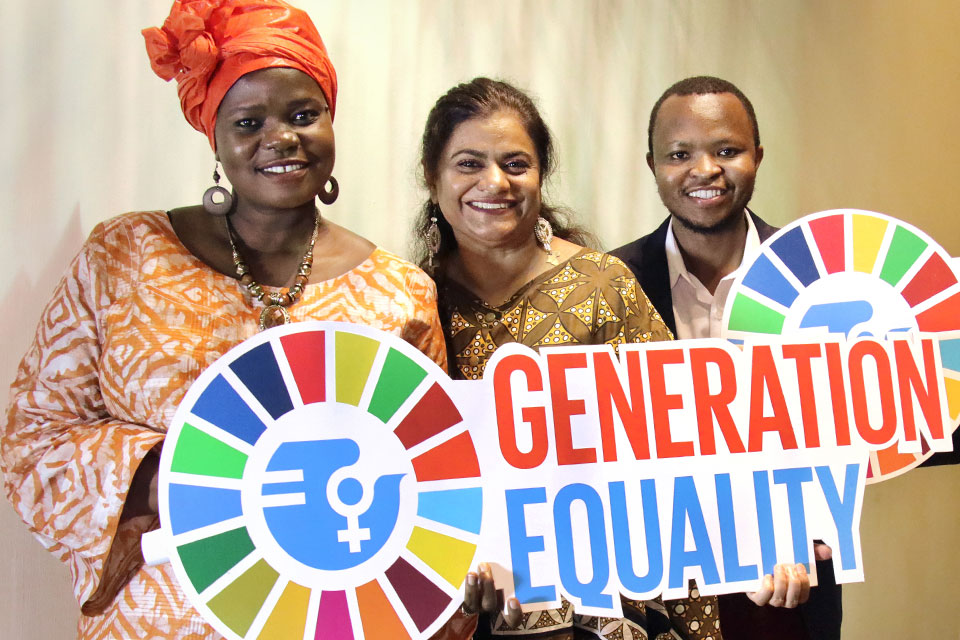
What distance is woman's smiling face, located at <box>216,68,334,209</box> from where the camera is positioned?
138 cm

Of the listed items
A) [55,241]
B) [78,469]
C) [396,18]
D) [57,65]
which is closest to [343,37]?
[396,18]

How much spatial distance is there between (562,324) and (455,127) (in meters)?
0.41

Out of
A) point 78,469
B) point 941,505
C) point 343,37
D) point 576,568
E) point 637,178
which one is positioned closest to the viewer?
point 78,469

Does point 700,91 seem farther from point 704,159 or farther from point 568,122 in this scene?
point 568,122

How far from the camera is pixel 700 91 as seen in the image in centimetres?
176

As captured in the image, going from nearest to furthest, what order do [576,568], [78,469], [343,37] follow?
[78,469] → [576,568] → [343,37]

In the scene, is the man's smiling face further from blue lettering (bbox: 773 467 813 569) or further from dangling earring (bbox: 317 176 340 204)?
dangling earring (bbox: 317 176 340 204)

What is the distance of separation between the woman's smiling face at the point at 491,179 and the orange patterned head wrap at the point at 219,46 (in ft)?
0.94

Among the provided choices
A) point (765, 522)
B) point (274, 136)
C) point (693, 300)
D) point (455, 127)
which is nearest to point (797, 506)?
point (765, 522)

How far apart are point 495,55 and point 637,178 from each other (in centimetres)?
39

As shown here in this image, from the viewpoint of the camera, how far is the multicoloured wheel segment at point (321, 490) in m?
A: 1.36

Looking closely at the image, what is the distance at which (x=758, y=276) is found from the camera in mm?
1712

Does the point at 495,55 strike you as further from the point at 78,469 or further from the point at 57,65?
the point at 78,469

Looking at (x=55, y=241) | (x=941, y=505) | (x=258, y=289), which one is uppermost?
(x=55, y=241)
